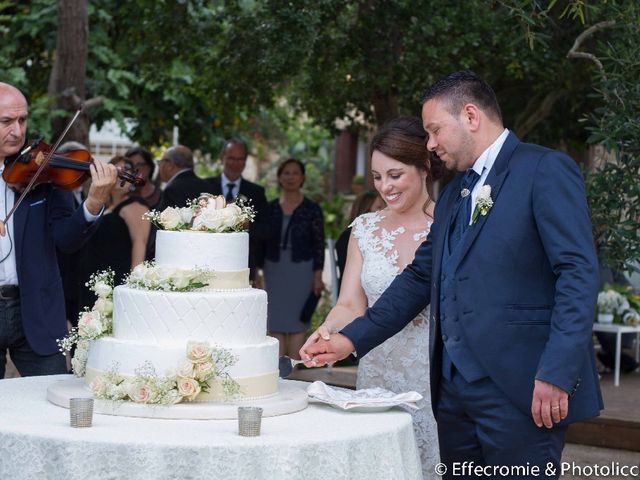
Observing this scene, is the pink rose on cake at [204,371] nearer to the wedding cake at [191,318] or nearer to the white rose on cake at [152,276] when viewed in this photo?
the wedding cake at [191,318]

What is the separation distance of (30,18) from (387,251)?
10.9m

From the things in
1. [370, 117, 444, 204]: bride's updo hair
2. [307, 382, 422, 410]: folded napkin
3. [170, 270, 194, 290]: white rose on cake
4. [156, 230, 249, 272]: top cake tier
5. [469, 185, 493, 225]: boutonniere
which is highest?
[370, 117, 444, 204]: bride's updo hair

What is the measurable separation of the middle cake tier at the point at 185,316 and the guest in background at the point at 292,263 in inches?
258

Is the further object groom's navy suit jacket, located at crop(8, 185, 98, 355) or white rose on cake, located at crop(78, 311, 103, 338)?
groom's navy suit jacket, located at crop(8, 185, 98, 355)

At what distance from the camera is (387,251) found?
5.30 m

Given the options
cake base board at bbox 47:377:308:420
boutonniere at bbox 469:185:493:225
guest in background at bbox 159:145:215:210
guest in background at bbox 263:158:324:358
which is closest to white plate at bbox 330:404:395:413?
cake base board at bbox 47:377:308:420

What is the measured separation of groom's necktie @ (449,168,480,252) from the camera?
14.1ft

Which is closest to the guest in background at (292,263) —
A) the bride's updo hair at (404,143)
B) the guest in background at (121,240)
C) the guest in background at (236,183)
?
the guest in background at (236,183)

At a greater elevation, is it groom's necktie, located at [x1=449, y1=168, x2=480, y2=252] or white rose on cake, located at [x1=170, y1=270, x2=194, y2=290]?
groom's necktie, located at [x1=449, y1=168, x2=480, y2=252]

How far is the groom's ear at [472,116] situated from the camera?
419 cm

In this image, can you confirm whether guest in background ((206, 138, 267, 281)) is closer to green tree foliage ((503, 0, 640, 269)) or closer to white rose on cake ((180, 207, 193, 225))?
green tree foliage ((503, 0, 640, 269))

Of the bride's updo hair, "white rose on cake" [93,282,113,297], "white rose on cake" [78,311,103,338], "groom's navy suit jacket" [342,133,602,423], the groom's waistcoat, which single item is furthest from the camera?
the bride's updo hair

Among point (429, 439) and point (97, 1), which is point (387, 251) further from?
point (97, 1)

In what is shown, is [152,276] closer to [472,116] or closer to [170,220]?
[170,220]
